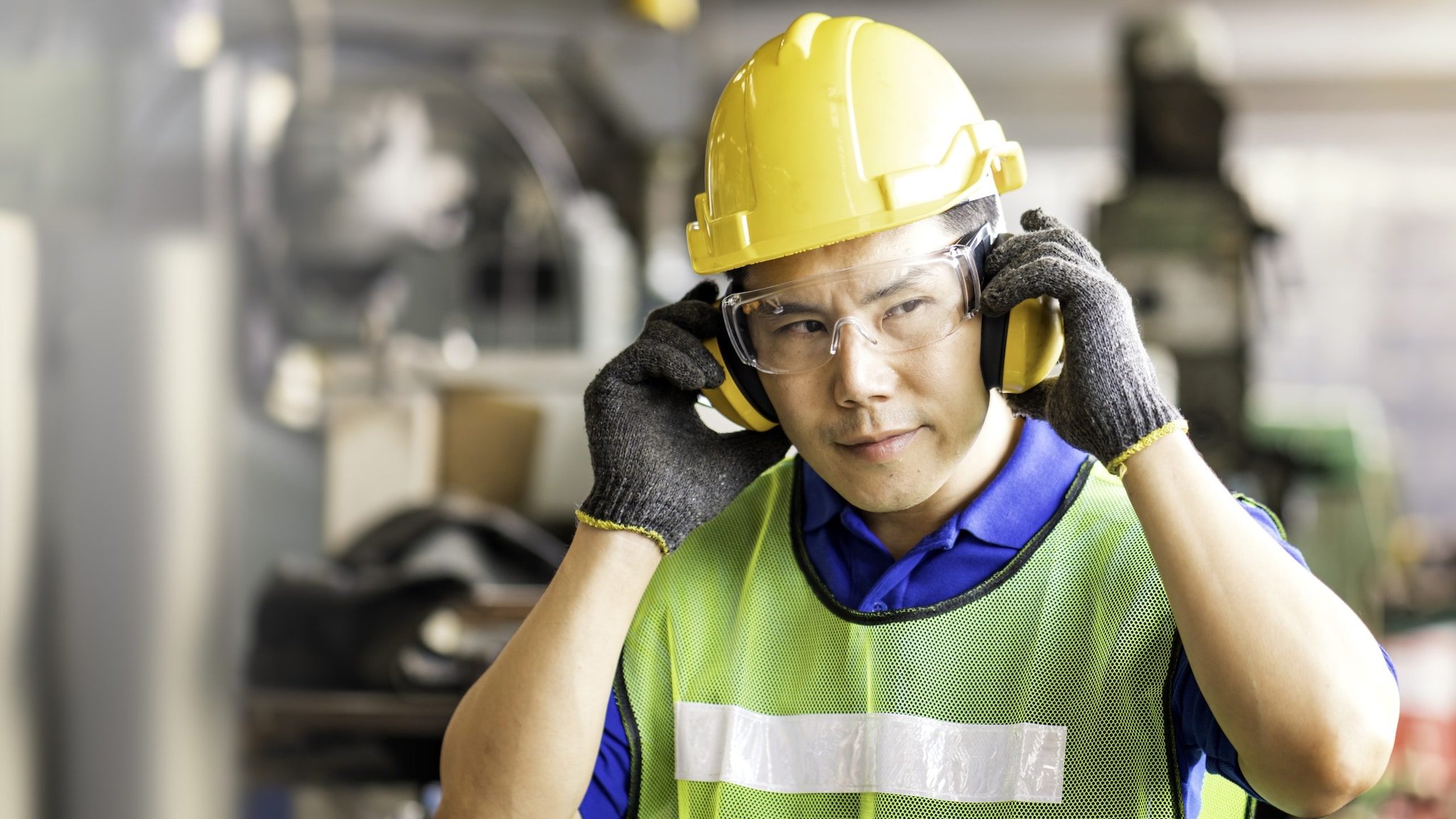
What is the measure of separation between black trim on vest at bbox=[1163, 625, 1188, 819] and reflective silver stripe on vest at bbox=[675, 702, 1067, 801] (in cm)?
11

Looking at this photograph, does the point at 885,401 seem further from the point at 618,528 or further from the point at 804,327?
the point at 618,528

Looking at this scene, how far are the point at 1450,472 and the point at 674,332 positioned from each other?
12.6 m

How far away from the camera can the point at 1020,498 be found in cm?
151

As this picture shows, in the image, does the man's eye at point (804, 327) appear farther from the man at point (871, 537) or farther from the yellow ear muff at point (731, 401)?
the yellow ear muff at point (731, 401)

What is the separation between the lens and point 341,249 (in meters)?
4.08

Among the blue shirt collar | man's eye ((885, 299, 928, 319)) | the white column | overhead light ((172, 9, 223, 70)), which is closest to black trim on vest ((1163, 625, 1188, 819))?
the blue shirt collar

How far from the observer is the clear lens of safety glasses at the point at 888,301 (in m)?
1.40

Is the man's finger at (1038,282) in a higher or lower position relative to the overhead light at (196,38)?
lower

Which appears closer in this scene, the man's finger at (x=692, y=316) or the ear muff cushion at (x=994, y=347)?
the ear muff cushion at (x=994, y=347)

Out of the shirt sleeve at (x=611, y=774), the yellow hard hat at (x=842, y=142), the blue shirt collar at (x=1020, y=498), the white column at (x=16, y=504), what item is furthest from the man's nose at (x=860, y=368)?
the white column at (x=16, y=504)

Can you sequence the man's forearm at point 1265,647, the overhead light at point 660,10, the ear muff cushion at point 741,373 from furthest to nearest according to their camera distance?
1. the overhead light at point 660,10
2. the ear muff cushion at point 741,373
3. the man's forearm at point 1265,647

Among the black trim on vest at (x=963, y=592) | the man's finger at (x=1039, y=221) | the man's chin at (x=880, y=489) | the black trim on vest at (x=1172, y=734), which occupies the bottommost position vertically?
the black trim on vest at (x=1172, y=734)

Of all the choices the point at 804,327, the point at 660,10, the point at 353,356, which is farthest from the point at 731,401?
the point at 660,10

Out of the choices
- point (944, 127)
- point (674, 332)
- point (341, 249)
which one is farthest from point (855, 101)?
point (341, 249)
